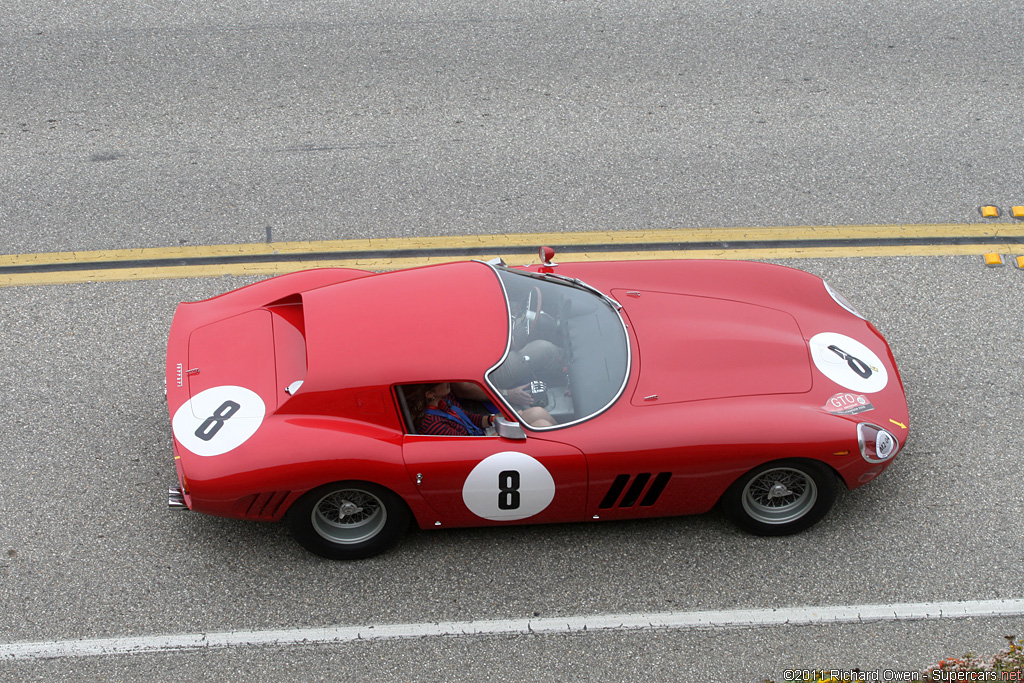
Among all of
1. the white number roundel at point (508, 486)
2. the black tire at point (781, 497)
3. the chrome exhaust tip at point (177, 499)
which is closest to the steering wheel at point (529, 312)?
the white number roundel at point (508, 486)

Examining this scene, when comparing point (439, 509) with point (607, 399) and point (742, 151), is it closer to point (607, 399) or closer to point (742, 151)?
point (607, 399)

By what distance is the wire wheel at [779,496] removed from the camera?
452 centimetres

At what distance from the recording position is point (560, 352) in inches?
180

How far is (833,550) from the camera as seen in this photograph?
4.62 m

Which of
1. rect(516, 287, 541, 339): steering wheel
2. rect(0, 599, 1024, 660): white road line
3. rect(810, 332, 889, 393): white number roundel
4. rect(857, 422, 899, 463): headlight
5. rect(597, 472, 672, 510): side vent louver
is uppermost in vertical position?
rect(516, 287, 541, 339): steering wheel

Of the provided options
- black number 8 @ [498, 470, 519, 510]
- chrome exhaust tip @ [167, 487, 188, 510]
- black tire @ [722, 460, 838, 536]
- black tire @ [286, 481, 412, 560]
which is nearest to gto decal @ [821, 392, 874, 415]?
black tire @ [722, 460, 838, 536]

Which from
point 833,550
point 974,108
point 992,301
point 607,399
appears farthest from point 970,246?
point 607,399

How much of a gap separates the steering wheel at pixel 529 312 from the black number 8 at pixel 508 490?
27.1 inches

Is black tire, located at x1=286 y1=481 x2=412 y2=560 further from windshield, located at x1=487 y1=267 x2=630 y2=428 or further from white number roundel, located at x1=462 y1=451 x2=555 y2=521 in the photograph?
windshield, located at x1=487 y1=267 x2=630 y2=428

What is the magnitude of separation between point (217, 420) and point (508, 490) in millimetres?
1435

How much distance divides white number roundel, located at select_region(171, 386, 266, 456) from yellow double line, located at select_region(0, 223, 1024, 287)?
6.21ft

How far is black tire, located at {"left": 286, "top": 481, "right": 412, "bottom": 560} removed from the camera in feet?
14.2

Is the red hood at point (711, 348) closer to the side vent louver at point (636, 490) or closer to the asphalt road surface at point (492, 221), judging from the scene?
the side vent louver at point (636, 490)

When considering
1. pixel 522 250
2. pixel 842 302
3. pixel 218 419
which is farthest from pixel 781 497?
pixel 218 419
